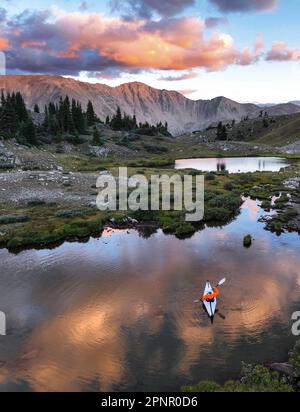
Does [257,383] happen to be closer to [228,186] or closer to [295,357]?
[295,357]

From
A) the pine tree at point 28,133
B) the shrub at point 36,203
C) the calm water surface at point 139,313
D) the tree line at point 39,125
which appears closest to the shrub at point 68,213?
the shrub at point 36,203

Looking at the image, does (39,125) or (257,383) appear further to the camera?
(39,125)

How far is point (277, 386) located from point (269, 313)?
9316 mm

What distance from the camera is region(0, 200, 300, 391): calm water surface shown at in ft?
74.1

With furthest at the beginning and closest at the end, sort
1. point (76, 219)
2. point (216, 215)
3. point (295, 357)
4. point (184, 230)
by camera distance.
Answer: point (216, 215)
point (76, 219)
point (184, 230)
point (295, 357)

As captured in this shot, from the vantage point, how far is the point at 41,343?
2536 centimetres

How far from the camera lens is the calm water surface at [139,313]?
22578 millimetres

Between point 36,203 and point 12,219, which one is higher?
point 36,203

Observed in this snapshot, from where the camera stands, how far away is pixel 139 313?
1128 inches

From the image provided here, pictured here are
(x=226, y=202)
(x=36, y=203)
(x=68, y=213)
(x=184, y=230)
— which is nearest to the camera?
(x=184, y=230)

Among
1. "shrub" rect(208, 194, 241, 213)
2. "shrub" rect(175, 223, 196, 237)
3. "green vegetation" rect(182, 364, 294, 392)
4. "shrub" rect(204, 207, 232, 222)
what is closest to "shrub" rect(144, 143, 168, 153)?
"shrub" rect(208, 194, 241, 213)

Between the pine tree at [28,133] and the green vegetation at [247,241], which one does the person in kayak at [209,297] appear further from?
the pine tree at [28,133]

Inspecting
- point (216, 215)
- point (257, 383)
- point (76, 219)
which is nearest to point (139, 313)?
point (257, 383)

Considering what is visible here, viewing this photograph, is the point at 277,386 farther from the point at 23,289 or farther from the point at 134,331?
the point at 23,289
